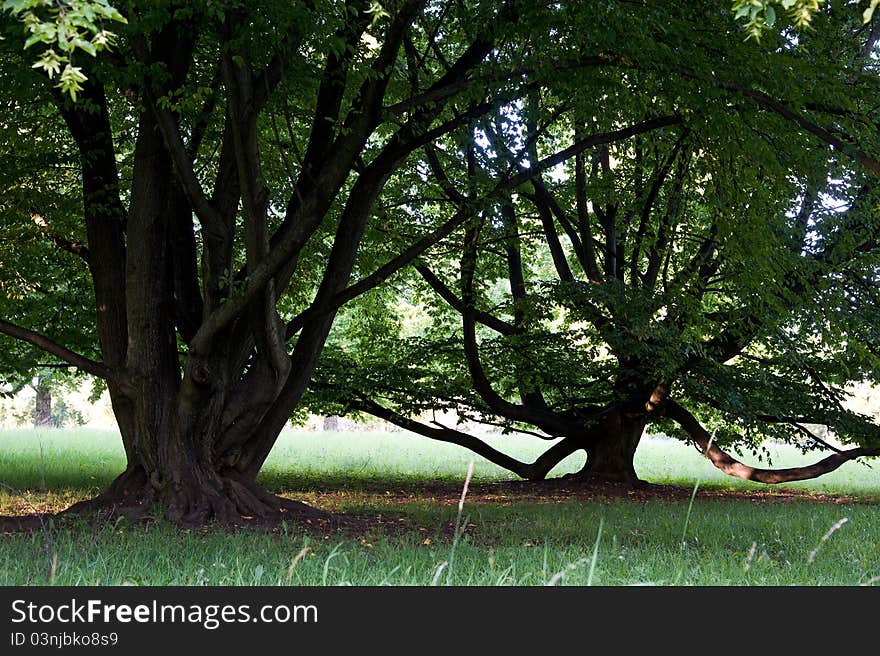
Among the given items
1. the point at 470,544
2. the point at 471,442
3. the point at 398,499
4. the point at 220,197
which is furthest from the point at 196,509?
the point at 471,442

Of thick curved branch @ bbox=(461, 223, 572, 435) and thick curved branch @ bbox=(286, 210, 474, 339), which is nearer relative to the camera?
thick curved branch @ bbox=(286, 210, 474, 339)

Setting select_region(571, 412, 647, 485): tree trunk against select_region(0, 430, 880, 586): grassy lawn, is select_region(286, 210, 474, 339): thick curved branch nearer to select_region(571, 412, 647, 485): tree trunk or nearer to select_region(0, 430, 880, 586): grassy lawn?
select_region(0, 430, 880, 586): grassy lawn

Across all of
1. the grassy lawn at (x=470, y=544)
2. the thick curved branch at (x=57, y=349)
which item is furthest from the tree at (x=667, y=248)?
the thick curved branch at (x=57, y=349)

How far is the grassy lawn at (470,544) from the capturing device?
482 cm

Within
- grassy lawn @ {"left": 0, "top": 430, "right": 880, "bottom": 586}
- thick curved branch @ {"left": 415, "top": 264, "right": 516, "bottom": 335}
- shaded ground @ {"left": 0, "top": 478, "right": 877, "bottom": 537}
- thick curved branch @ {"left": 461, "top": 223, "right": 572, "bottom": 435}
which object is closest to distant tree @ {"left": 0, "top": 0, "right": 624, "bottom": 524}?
shaded ground @ {"left": 0, "top": 478, "right": 877, "bottom": 537}

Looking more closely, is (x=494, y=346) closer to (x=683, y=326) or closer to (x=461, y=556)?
(x=683, y=326)

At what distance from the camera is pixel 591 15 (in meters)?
6.66

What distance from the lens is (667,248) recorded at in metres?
12.9

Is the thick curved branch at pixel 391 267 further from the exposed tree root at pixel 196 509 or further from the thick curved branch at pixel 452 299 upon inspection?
the thick curved branch at pixel 452 299

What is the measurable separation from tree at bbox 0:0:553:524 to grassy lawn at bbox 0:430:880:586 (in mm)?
1534

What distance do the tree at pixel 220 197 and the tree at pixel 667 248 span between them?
1220 millimetres

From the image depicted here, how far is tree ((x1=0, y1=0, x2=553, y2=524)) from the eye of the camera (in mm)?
7180

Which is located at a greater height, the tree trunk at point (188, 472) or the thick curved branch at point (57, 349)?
the thick curved branch at point (57, 349)
